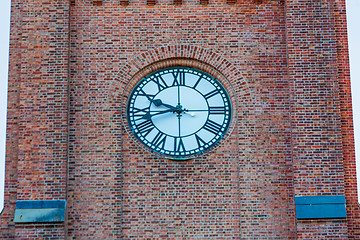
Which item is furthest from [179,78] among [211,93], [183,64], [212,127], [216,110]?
[212,127]

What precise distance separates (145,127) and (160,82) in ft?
4.07

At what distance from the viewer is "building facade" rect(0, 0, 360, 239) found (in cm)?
1958

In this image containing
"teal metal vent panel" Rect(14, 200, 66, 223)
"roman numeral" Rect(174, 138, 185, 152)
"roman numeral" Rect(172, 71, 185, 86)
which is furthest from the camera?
"roman numeral" Rect(172, 71, 185, 86)

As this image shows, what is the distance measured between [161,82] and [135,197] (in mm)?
3016

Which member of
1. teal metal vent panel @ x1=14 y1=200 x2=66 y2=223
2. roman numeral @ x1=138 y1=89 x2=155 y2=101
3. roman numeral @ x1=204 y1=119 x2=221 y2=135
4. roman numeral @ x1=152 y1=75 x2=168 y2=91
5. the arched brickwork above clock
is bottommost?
teal metal vent panel @ x1=14 y1=200 x2=66 y2=223

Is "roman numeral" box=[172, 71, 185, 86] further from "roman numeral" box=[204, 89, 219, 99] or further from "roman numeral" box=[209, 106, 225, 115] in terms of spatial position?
"roman numeral" box=[209, 106, 225, 115]

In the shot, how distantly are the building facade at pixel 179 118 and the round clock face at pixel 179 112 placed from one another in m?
0.09

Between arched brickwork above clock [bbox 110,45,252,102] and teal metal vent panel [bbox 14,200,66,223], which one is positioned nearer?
teal metal vent panel [bbox 14,200,66,223]

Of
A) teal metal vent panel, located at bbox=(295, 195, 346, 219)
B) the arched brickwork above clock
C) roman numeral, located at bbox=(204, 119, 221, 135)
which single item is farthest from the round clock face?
teal metal vent panel, located at bbox=(295, 195, 346, 219)

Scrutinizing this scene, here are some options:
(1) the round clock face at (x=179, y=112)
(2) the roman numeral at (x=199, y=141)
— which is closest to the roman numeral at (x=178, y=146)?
(1) the round clock face at (x=179, y=112)

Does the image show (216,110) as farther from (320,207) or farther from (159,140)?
(320,207)

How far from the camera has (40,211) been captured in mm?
19172

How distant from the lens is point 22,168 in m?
19.6

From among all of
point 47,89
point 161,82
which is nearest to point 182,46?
point 161,82
